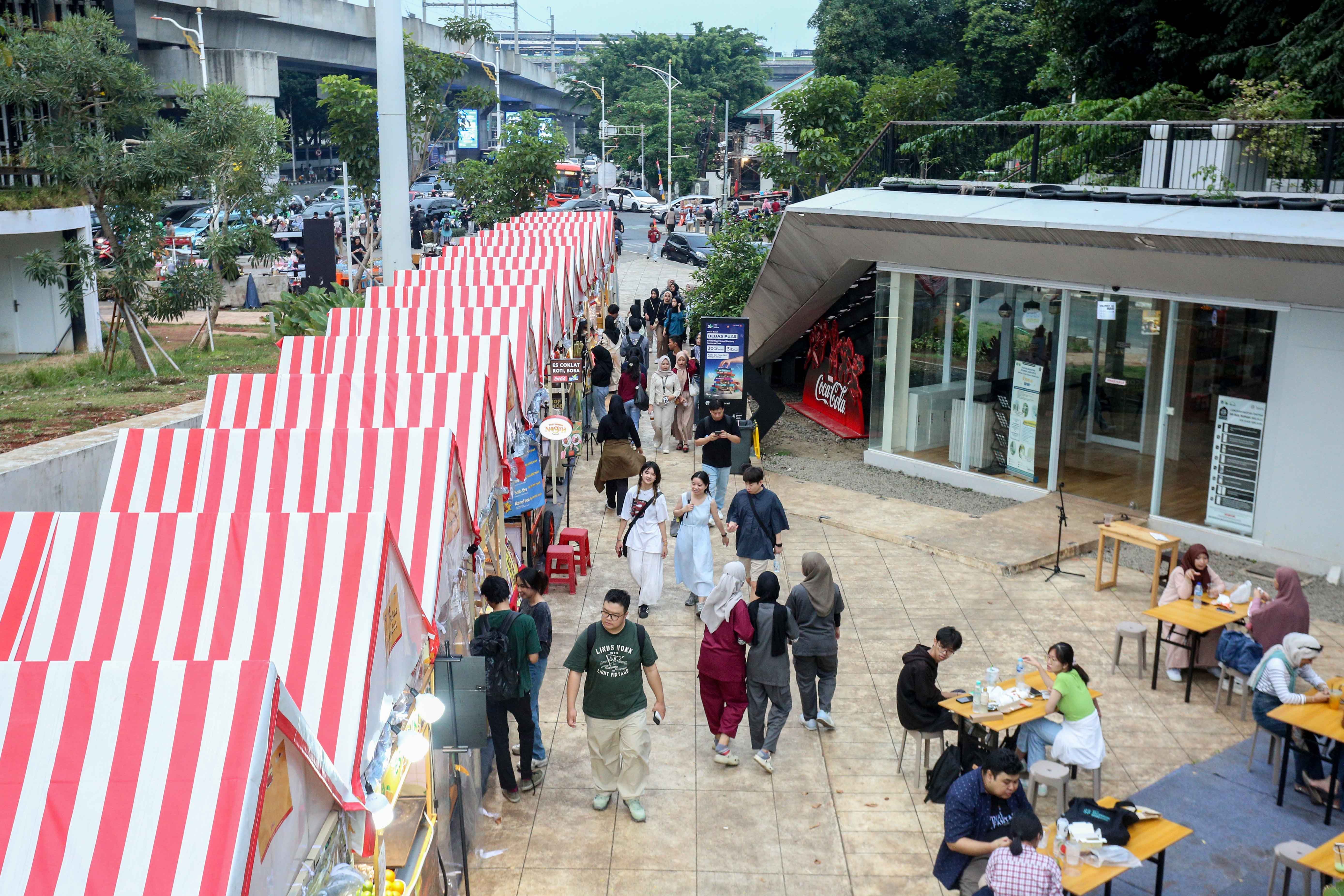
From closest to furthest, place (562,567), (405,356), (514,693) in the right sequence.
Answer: (514,693)
(562,567)
(405,356)

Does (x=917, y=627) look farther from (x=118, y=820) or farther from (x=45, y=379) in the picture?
(x=45, y=379)

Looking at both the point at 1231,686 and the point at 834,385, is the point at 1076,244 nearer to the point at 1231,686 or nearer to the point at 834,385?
the point at 1231,686

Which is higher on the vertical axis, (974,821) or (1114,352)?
(1114,352)

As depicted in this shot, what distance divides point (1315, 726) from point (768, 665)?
3.79 m

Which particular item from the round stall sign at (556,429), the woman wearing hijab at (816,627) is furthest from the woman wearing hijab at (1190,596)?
the round stall sign at (556,429)

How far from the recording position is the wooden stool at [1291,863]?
21.8ft

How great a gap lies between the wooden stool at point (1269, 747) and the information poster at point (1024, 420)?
6797 millimetres

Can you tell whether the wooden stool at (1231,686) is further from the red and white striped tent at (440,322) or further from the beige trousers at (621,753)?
the red and white striped tent at (440,322)

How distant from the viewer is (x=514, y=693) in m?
8.12

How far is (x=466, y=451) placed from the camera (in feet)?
33.3

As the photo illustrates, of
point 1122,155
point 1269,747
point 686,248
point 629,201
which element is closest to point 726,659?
point 1269,747

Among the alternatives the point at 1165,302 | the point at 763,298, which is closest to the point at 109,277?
the point at 763,298

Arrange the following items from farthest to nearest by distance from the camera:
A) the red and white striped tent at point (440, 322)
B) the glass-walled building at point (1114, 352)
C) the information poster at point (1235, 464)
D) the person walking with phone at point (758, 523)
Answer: the red and white striped tent at point (440, 322), the information poster at point (1235, 464), the glass-walled building at point (1114, 352), the person walking with phone at point (758, 523)

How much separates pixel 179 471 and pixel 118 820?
4803mm
